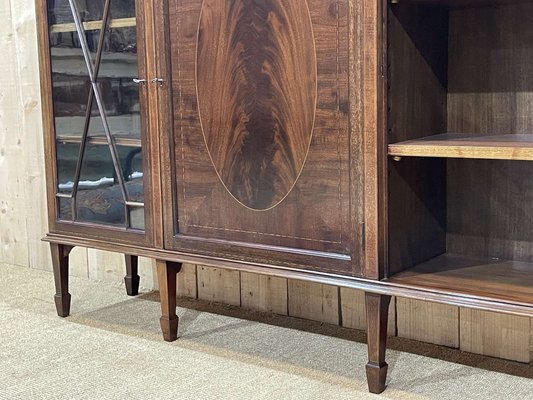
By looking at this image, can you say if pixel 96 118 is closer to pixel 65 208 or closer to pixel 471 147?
pixel 65 208

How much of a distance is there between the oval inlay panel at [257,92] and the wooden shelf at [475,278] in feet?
1.34

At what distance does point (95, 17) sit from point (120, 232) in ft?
2.21

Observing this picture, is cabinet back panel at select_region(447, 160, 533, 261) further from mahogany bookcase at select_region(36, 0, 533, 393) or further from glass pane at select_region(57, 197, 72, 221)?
glass pane at select_region(57, 197, 72, 221)

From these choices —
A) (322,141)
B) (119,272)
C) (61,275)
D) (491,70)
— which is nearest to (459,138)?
(491,70)

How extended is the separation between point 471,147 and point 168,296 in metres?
1.08

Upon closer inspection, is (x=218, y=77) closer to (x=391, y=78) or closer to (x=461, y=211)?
(x=391, y=78)

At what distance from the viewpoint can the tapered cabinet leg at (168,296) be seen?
2436mm

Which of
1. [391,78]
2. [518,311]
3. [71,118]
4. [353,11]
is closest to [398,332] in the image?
[518,311]

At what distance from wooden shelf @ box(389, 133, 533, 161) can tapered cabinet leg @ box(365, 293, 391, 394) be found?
0.37m

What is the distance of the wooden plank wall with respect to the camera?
2346mm

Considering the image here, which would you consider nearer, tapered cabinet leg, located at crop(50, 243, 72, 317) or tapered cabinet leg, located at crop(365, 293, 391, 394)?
tapered cabinet leg, located at crop(365, 293, 391, 394)

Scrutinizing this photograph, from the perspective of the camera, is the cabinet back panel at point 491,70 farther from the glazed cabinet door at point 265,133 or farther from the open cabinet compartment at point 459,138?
the glazed cabinet door at point 265,133

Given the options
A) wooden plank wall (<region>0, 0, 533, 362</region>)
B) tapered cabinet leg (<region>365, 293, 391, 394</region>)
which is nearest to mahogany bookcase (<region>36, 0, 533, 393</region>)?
tapered cabinet leg (<region>365, 293, 391, 394</region>)

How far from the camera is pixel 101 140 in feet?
8.34
